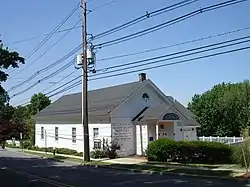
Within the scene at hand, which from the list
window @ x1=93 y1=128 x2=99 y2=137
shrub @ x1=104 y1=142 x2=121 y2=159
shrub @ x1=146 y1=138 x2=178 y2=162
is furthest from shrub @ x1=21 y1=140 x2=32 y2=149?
shrub @ x1=146 y1=138 x2=178 y2=162

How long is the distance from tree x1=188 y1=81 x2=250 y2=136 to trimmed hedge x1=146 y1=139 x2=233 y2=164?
23.6 meters

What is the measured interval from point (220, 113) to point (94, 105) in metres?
23.1


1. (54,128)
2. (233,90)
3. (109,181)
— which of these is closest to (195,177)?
(109,181)

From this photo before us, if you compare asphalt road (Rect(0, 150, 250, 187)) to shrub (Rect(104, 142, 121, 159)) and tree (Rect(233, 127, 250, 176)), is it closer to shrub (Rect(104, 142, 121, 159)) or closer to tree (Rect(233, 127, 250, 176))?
tree (Rect(233, 127, 250, 176))

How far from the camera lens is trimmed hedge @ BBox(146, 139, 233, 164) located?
30.4 m

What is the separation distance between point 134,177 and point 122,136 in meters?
14.6

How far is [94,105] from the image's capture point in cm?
4156

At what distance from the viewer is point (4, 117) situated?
2014 cm

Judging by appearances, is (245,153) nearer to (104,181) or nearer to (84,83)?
(104,181)

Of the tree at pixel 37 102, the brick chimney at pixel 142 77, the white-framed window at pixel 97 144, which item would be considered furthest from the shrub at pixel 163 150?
the tree at pixel 37 102

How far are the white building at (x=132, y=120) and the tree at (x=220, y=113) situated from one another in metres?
16.2

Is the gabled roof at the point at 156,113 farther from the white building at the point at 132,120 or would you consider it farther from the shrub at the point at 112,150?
the shrub at the point at 112,150

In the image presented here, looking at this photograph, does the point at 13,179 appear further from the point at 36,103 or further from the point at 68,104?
the point at 36,103

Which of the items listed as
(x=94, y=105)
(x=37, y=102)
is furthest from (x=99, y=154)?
(x=37, y=102)
